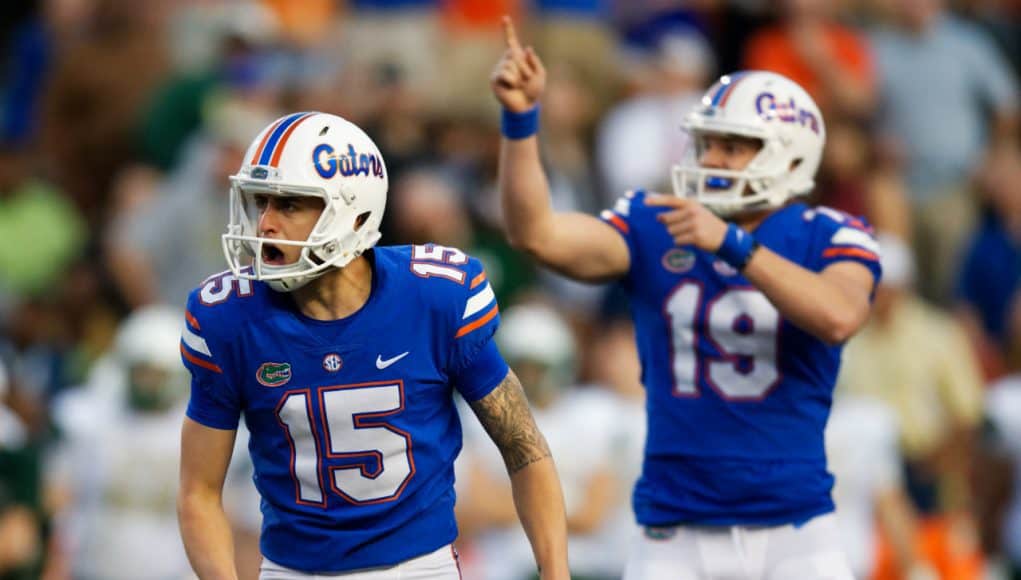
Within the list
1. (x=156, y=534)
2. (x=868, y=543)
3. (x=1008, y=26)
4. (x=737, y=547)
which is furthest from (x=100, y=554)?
(x=1008, y=26)

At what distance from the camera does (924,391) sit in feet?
34.0

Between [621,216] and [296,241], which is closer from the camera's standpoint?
[296,241]

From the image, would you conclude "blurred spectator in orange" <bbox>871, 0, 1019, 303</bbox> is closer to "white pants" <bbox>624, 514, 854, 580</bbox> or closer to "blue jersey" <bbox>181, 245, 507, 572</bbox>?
"white pants" <bbox>624, 514, 854, 580</bbox>

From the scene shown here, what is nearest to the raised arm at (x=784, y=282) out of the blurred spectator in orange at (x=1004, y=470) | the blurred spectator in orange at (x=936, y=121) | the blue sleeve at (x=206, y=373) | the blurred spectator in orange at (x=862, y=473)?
the blue sleeve at (x=206, y=373)

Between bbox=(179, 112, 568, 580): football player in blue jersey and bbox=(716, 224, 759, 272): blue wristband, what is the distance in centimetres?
82

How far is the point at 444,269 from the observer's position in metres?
5.25

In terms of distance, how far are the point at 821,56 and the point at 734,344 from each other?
18.2ft

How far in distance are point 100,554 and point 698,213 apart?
484 cm

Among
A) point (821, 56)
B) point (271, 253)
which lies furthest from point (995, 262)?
point (271, 253)

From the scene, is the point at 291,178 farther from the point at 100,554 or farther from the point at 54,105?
the point at 54,105

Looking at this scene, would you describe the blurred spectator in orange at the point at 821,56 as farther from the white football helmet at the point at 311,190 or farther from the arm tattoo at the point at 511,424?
the white football helmet at the point at 311,190

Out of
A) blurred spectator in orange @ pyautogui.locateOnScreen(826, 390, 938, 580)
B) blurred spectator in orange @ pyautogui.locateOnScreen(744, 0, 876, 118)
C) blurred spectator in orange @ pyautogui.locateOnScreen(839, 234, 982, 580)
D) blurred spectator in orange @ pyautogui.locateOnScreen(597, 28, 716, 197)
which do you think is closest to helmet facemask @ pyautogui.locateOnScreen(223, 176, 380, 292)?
blurred spectator in orange @ pyautogui.locateOnScreen(826, 390, 938, 580)

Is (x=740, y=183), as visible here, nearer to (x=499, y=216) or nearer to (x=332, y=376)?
(x=332, y=376)

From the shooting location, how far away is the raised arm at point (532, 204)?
6031mm
